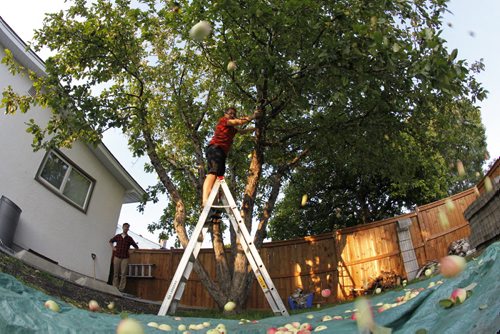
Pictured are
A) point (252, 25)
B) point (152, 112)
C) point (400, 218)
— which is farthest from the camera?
point (400, 218)

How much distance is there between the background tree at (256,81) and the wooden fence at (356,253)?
1961 millimetres

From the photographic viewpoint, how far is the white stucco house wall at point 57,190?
7787mm

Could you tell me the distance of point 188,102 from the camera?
9289 mm

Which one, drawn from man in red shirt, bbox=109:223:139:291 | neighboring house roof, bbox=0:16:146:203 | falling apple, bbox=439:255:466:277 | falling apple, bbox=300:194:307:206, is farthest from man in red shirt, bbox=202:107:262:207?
falling apple, bbox=300:194:307:206

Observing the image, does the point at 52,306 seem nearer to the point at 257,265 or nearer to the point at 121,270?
the point at 257,265

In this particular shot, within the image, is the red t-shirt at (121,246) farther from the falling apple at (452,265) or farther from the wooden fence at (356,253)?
the falling apple at (452,265)

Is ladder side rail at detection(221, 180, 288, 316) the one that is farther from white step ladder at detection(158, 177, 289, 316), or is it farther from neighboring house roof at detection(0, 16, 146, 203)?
neighboring house roof at detection(0, 16, 146, 203)

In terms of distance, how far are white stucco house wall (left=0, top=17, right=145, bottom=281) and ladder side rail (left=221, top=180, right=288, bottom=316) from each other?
4713mm

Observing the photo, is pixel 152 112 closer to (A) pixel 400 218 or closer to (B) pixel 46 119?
(B) pixel 46 119

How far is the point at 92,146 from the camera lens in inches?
384

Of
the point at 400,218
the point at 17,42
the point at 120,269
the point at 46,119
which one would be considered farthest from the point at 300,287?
the point at 17,42

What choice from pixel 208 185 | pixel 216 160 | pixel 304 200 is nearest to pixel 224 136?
pixel 216 160

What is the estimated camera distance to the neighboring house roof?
786cm

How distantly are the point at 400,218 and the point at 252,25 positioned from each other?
21.6 feet
